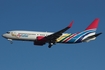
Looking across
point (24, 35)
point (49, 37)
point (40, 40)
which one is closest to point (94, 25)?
point (49, 37)

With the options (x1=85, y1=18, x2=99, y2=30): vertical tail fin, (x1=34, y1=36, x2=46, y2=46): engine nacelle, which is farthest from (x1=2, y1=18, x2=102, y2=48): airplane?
(x1=85, y1=18, x2=99, y2=30): vertical tail fin

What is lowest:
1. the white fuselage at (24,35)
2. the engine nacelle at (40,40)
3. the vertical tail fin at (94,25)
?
the engine nacelle at (40,40)

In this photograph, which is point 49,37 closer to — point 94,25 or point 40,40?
point 40,40

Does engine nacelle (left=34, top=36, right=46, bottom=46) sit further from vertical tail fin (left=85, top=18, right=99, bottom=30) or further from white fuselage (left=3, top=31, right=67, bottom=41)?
vertical tail fin (left=85, top=18, right=99, bottom=30)

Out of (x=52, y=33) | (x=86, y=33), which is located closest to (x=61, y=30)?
(x=52, y=33)

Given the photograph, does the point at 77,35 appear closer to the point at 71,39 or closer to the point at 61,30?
the point at 71,39

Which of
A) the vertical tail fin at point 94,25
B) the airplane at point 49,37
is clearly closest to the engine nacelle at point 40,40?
the airplane at point 49,37

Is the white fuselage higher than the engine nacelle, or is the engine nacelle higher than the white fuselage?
the white fuselage

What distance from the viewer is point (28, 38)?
336 feet

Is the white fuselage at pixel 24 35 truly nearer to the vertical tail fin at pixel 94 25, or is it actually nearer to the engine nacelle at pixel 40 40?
the engine nacelle at pixel 40 40

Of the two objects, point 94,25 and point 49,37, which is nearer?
point 49,37

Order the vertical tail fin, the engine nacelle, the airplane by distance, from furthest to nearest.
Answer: the vertical tail fin < the engine nacelle < the airplane

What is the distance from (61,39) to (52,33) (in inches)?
133

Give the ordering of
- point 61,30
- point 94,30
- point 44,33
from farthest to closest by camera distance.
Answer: point 94,30
point 44,33
point 61,30
